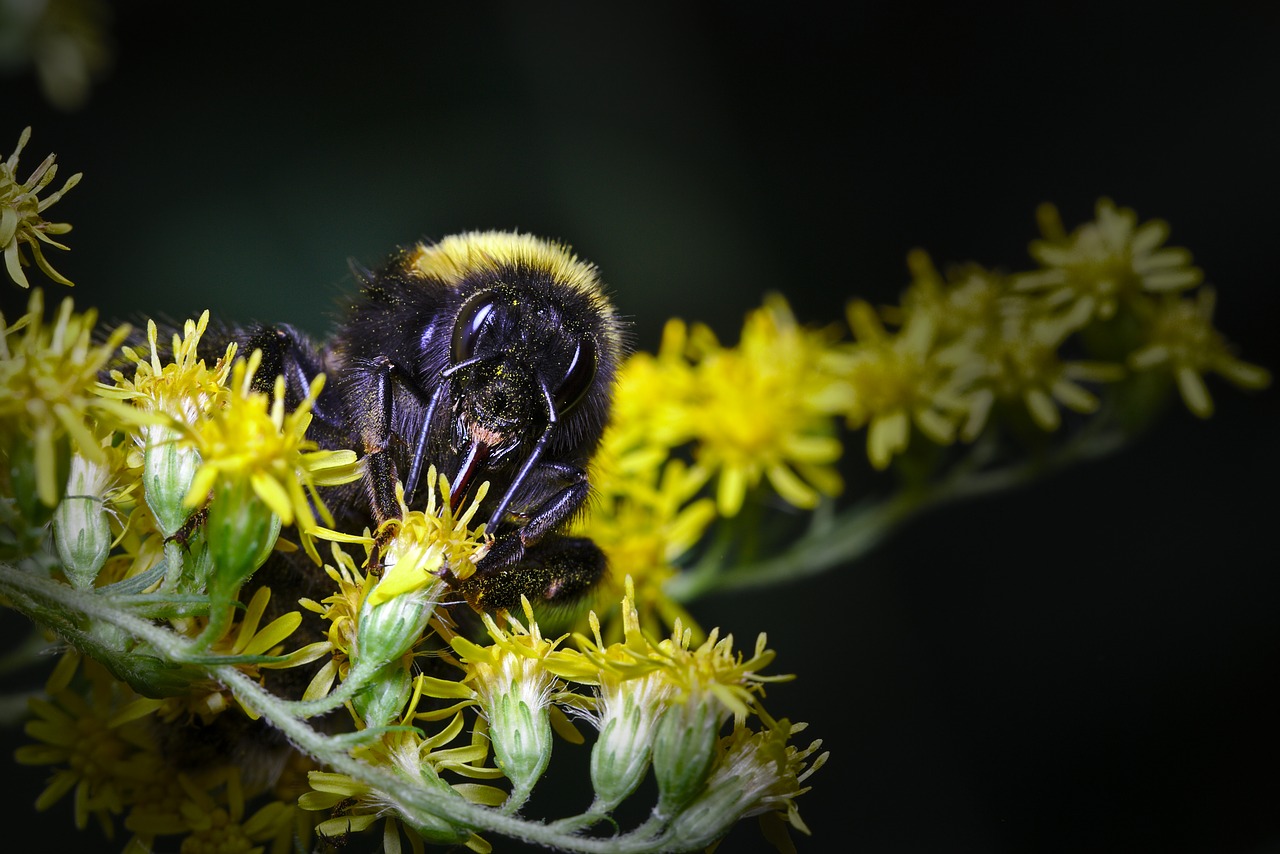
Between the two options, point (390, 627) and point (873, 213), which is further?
point (873, 213)

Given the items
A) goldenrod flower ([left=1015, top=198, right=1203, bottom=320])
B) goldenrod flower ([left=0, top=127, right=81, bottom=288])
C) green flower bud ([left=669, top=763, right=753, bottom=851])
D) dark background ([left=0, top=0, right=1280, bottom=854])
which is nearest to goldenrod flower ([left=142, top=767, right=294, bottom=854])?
green flower bud ([left=669, top=763, right=753, bottom=851])

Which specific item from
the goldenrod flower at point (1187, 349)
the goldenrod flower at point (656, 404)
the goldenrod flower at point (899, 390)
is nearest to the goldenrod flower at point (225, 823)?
the goldenrod flower at point (656, 404)

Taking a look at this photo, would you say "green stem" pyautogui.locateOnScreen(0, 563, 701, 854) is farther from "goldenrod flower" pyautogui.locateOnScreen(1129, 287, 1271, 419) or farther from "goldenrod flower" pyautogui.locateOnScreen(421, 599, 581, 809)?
"goldenrod flower" pyautogui.locateOnScreen(1129, 287, 1271, 419)

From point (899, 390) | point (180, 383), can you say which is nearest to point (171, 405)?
point (180, 383)

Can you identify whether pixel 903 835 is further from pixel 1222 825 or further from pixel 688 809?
pixel 688 809

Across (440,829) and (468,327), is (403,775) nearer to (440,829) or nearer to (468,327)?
(440,829)

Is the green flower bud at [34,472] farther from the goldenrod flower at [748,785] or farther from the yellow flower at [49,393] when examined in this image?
the goldenrod flower at [748,785]

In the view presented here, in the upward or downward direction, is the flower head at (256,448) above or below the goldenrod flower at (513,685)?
above

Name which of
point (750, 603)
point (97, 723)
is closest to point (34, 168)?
point (97, 723)
